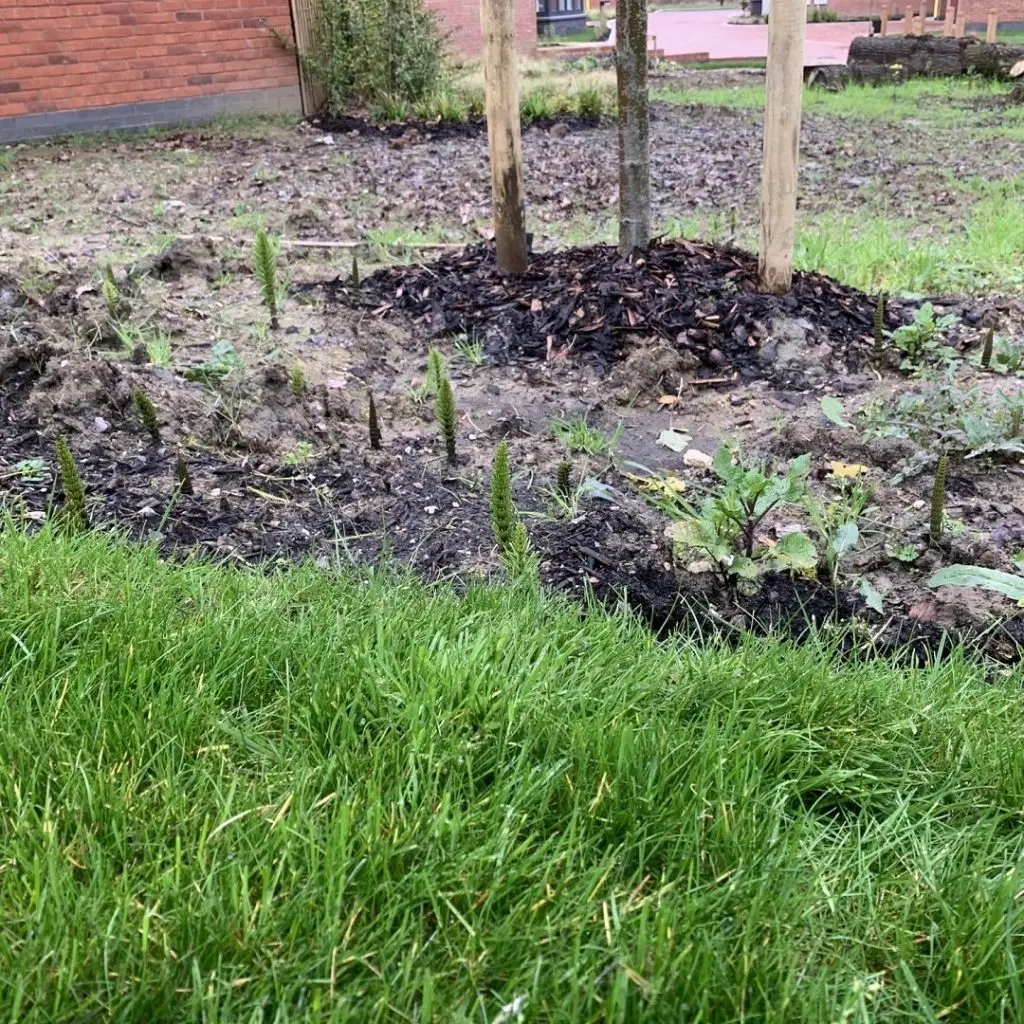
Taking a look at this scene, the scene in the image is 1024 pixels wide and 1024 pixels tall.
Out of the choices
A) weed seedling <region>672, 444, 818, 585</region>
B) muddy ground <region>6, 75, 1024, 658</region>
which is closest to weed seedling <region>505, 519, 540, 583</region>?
muddy ground <region>6, 75, 1024, 658</region>

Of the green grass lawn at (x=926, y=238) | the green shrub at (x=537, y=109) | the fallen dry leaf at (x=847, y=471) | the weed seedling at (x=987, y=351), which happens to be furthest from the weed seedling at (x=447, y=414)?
the green shrub at (x=537, y=109)

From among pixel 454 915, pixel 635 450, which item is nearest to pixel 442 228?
pixel 635 450

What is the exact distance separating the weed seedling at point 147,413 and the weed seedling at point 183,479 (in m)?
0.23

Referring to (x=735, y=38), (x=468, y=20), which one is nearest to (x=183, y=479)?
(x=468, y=20)

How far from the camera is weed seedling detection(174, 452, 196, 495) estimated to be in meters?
3.45

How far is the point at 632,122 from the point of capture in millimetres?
5348

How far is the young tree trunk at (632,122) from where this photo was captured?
16.9ft

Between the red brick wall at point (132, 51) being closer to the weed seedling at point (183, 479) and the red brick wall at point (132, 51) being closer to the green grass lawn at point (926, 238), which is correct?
the green grass lawn at point (926, 238)

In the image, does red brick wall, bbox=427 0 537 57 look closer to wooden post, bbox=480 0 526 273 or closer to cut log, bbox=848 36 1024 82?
cut log, bbox=848 36 1024 82

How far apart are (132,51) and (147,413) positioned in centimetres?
1154

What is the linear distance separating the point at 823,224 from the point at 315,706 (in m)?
6.89

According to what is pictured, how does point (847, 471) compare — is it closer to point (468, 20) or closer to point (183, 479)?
point (183, 479)

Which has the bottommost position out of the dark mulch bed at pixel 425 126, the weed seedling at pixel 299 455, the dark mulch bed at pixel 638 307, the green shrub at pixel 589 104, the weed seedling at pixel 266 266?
the weed seedling at pixel 299 455

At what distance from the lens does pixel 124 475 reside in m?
3.58
